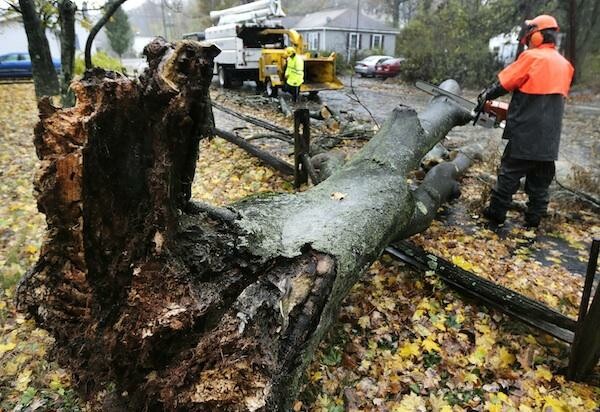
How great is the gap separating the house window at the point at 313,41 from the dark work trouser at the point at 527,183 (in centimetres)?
3504

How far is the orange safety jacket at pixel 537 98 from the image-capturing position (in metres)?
3.99

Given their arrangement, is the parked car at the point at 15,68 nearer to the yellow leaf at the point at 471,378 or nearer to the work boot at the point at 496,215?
the work boot at the point at 496,215

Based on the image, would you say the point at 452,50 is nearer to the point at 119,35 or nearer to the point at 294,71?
the point at 294,71

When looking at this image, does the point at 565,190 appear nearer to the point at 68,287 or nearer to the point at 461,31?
the point at 68,287

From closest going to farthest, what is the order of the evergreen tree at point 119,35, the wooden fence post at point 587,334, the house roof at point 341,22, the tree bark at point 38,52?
the wooden fence post at point 587,334
the tree bark at point 38,52
the house roof at point 341,22
the evergreen tree at point 119,35

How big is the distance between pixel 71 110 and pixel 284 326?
1357 mm

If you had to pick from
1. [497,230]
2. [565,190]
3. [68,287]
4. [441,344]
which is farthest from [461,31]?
[68,287]

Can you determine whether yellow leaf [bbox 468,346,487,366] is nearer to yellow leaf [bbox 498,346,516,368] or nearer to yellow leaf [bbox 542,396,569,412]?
yellow leaf [bbox 498,346,516,368]

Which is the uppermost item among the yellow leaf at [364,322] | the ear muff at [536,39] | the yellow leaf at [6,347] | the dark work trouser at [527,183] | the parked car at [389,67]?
the parked car at [389,67]

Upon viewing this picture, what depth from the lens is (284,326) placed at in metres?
1.87

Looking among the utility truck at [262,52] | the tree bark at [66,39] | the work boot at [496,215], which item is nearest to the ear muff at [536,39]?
the work boot at [496,215]

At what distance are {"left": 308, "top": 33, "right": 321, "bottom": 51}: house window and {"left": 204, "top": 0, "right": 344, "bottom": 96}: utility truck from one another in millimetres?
20992

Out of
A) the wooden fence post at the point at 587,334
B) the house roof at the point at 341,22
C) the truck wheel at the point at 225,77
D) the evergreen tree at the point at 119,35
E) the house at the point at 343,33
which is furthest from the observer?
the evergreen tree at the point at 119,35

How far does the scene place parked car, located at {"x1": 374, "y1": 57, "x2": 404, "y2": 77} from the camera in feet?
78.9
